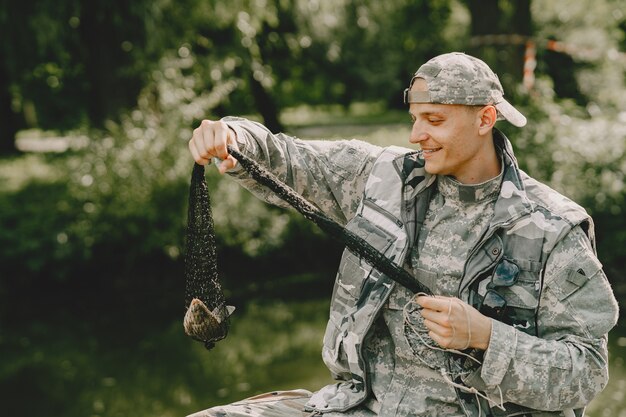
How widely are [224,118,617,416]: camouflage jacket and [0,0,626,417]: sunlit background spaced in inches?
193

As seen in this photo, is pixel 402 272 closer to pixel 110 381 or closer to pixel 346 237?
pixel 346 237

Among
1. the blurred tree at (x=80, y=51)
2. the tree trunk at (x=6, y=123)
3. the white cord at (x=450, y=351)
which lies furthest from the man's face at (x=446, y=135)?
the tree trunk at (x=6, y=123)

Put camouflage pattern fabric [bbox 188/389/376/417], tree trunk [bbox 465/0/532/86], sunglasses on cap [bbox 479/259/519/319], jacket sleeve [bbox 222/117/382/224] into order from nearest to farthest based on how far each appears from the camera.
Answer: sunglasses on cap [bbox 479/259/519/319], camouflage pattern fabric [bbox 188/389/376/417], jacket sleeve [bbox 222/117/382/224], tree trunk [bbox 465/0/532/86]

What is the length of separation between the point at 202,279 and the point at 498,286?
1.11 meters

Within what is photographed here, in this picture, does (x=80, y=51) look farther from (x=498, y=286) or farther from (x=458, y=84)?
(x=498, y=286)

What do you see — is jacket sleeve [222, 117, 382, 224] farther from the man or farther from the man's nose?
the man's nose

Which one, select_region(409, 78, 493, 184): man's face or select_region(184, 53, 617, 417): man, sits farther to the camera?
select_region(409, 78, 493, 184): man's face

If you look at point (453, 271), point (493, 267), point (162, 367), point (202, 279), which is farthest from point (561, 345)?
point (162, 367)

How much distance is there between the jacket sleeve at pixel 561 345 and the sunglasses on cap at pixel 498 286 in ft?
0.32

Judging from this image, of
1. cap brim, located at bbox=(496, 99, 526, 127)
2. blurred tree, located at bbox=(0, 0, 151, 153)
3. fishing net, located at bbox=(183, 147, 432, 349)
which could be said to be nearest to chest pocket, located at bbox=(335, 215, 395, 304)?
fishing net, located at bbox=(183, 147, 432, 349)

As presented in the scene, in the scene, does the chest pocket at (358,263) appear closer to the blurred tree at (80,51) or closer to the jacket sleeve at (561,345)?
the jacket sleeve at (561,345)

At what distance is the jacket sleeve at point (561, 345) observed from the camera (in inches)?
103

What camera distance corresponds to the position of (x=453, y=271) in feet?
9.48

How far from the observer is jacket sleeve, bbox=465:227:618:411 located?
261 centimetres
